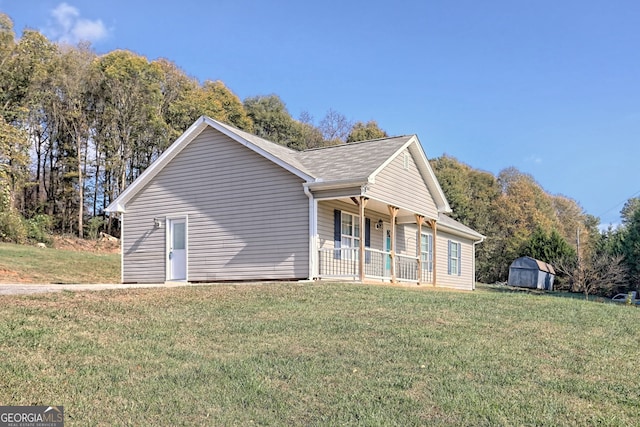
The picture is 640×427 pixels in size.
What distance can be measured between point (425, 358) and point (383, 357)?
0.51 metres

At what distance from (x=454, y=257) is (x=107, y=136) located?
21.7 m

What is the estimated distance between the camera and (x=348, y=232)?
57.8 ft

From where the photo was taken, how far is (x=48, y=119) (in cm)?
3488

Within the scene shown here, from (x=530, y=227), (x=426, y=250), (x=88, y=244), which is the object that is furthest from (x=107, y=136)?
(x=530, y=227)

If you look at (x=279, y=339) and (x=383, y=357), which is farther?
(x=279, y=339)

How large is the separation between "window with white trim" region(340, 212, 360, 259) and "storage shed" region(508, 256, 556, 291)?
22.3 meters

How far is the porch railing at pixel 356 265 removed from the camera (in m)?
15.7

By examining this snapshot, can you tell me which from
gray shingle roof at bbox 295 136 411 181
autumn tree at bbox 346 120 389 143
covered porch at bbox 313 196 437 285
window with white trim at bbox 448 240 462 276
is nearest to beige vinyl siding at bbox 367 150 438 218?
covered porch at bbox 313 196 437 285

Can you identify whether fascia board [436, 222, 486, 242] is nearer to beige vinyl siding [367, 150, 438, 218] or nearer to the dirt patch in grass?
beige vinyl siding [367, 150, 438, 218]

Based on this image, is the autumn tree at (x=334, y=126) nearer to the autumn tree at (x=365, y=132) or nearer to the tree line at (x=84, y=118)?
the autumn tree at (x=365, y=132)

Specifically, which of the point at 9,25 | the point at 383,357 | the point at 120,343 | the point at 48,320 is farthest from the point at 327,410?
the point at 9,25

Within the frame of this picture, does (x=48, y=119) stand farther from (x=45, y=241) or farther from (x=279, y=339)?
(x=279, y=339)

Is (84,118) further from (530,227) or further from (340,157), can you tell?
(530,227)

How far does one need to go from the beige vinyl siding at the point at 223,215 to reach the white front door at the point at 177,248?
240mm
